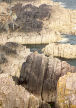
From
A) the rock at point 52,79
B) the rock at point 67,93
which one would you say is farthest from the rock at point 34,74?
the rock at point 67,93

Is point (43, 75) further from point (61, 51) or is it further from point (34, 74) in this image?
point (61, 51)

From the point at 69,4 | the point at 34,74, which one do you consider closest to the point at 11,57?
the point at 34,74

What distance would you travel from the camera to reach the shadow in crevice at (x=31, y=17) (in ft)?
218

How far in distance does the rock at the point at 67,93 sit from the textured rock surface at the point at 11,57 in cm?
1203

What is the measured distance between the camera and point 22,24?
225 ft

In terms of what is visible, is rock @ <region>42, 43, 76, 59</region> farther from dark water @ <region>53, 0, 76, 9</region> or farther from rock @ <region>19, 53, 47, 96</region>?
dark water @ <region>53, 0, 76, 9</region>

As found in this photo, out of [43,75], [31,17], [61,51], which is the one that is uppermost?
[43,75]

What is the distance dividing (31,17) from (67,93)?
178 feet

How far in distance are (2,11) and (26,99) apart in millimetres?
60463

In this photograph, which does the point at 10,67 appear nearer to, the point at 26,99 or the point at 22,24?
the point at 26,99

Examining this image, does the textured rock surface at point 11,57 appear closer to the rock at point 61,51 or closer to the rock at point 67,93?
the rock at point 61,51

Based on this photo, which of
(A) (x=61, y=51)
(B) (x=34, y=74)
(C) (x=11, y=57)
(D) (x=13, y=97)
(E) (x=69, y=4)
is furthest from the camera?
(E) (x=69, y=4)

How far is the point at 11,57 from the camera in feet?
146

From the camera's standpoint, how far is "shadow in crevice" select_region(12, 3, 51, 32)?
66.4 meters
